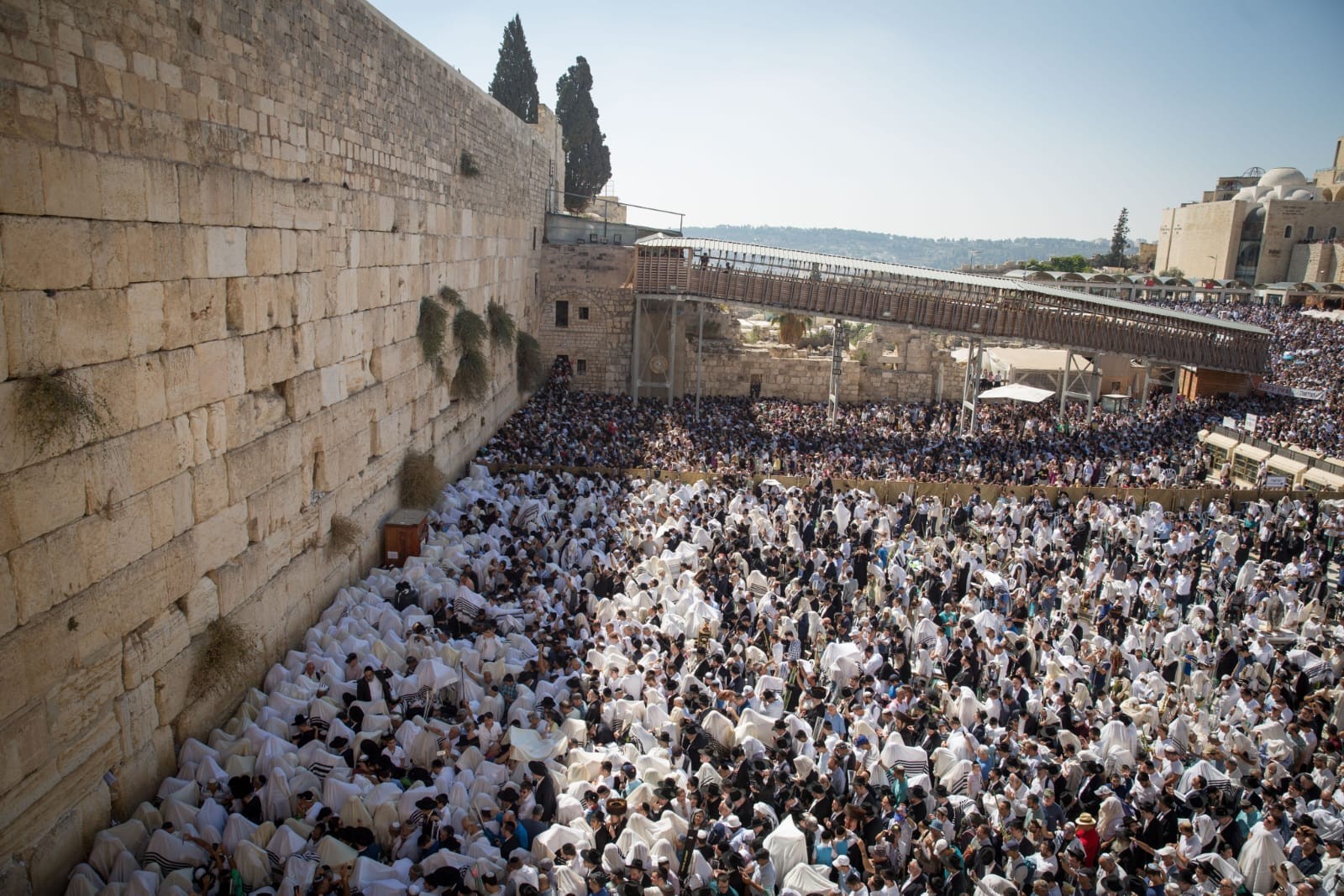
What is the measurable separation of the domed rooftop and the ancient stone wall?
2984 inches

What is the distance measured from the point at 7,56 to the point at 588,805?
6.22 metres

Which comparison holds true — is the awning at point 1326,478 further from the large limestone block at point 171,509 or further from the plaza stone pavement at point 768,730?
the large limestone block at point 171,509

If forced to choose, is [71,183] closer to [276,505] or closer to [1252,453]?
[276,505]

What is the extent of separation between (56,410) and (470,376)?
9.93m

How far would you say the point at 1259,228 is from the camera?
55.1 meters

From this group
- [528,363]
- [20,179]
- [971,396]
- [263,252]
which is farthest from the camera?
[971,396]

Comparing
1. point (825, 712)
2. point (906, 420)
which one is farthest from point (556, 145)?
point (825, 712)

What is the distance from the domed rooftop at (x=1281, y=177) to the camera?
2555 inches

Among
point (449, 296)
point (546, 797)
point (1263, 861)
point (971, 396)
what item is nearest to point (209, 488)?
point (546, 797)

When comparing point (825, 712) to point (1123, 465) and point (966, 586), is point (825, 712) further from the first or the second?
point (1123, 465)

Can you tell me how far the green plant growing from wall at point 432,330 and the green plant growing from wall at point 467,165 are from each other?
2.67m

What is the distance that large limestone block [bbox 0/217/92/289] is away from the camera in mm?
4941

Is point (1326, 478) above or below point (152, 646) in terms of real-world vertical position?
above

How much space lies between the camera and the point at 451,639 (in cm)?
896
